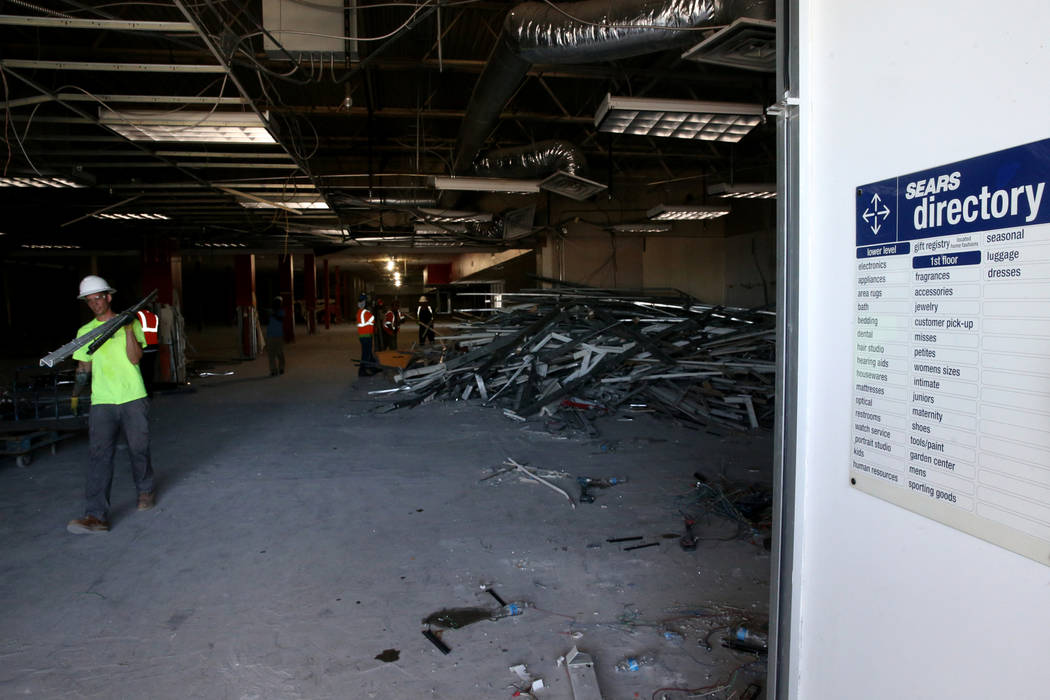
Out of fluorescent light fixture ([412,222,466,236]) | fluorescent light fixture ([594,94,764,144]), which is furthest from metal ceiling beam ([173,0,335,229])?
fluorescent light fixture ([412,222,466,236])

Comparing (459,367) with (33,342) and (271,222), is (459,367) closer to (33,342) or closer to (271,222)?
(271,222)

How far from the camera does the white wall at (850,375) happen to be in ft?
4.02

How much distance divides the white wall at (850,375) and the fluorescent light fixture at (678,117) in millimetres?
4514

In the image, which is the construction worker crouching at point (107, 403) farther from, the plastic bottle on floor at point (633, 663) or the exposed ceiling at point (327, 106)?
the plastic bottle on floor at point (633, 663)

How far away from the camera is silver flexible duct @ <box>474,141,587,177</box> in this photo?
941cm

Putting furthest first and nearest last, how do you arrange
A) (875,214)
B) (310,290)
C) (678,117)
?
1. (310,290)
2. (678,117)
3. (875,214)

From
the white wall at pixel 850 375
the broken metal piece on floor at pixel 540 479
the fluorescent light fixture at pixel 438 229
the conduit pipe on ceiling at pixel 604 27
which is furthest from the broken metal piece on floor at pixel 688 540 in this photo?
the fluorescent light fixture at pixel 438 229

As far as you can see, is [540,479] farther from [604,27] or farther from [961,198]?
[961,198]

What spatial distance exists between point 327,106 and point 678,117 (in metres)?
5.87

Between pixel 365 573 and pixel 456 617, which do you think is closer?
pixel 456 617

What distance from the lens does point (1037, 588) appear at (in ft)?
3.94

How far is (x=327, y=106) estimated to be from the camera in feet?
31.7

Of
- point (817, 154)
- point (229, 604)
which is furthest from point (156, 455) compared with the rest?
point (817, 154)

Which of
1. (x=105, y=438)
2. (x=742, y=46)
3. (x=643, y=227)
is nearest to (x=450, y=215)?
(x=643, y=227)
